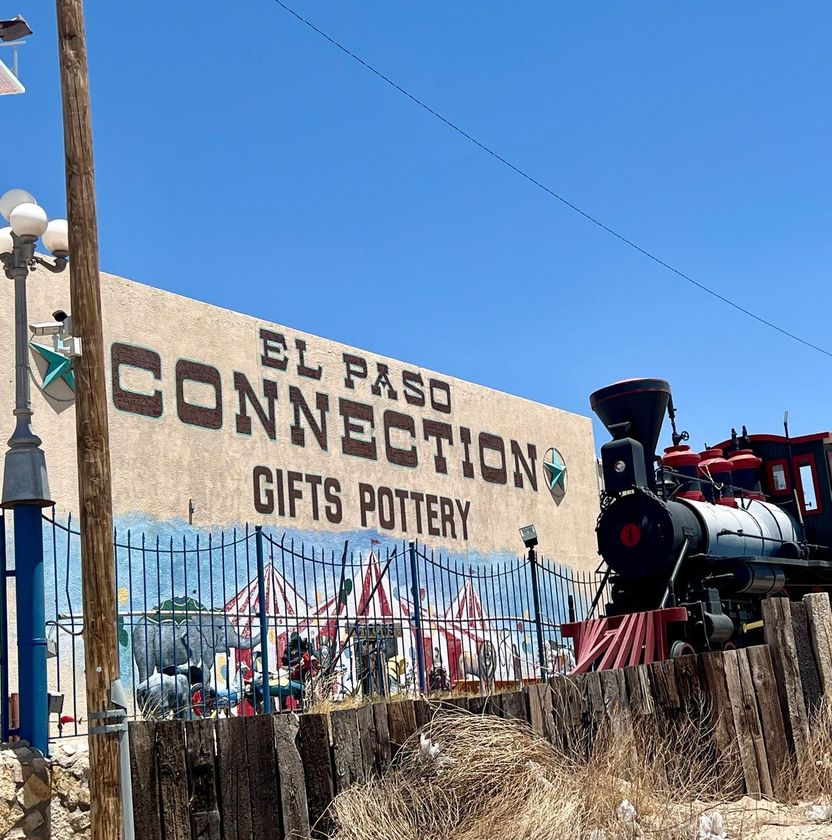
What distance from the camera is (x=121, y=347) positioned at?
59.1 ft

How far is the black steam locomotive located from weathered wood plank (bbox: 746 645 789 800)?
351cm

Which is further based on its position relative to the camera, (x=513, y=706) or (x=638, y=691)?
(x=638, y=691)

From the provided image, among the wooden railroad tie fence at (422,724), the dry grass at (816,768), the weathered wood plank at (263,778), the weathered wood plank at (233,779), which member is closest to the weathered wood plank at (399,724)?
the wooden railroad tie fence at (422,724)

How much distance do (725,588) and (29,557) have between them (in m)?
9.86

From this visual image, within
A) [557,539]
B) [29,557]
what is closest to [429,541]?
[557,539]

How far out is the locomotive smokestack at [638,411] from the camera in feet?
51.3

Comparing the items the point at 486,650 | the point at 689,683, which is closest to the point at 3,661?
the point at 689,683

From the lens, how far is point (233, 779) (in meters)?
7.68

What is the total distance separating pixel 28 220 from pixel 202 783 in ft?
14.0

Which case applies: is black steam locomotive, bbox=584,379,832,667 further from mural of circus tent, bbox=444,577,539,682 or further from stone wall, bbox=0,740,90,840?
stone wall, bbox=0,740,90,840

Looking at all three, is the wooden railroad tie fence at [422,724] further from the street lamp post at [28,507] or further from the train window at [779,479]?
the train window at [779,479]

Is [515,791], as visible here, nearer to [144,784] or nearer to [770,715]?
[144,784]

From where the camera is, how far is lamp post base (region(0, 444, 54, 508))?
8203 mm

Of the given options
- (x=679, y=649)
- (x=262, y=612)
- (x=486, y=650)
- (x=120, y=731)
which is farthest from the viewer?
(x=486, y=650)
